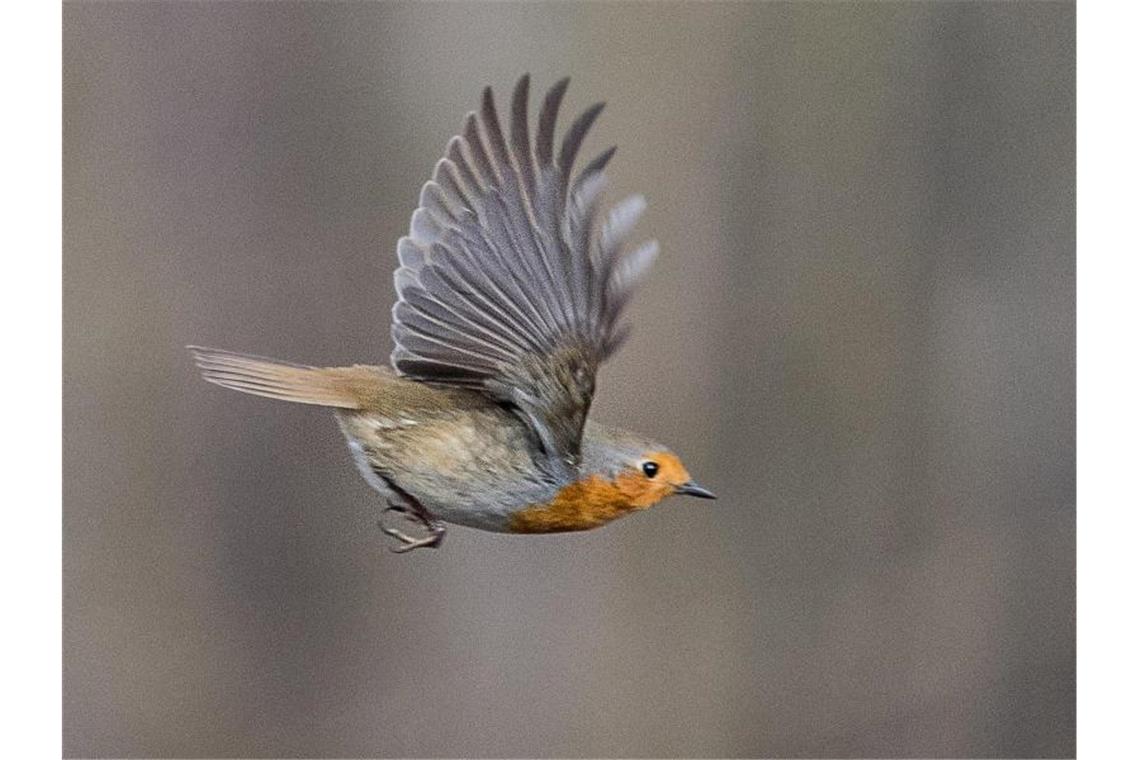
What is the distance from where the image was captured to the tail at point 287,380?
1095 mm

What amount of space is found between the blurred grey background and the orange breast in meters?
0.22

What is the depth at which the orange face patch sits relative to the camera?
1.01m

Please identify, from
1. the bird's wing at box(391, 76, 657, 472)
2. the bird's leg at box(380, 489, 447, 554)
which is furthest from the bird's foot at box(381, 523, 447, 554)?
the bird's wing at box(391, 76, 657, 472)

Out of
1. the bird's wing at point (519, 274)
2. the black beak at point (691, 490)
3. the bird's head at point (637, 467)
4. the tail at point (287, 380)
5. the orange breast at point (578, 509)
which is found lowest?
the orange breast at point (578, 509)

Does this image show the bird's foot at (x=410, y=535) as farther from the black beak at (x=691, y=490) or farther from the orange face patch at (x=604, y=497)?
the black beak at (x=691, y=490)

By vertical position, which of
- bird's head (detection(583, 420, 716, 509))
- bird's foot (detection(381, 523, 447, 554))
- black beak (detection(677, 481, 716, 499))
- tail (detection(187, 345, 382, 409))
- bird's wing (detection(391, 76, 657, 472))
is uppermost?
bird's wing (detection(391, 76, 657, 472))

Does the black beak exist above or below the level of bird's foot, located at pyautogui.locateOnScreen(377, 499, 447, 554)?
above
